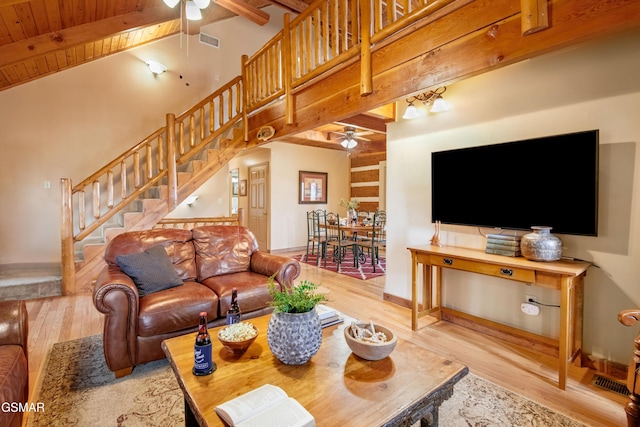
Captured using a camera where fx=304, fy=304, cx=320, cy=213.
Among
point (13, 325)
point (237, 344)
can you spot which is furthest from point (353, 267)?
point (13, 325)

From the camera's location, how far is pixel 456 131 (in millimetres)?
3014

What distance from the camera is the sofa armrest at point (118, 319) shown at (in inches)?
79.9

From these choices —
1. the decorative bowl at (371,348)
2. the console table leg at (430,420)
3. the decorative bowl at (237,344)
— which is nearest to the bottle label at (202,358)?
the decorative bowl at (237,344)

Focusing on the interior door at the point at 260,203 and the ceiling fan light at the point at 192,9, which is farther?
the interior door at the point at 260,203

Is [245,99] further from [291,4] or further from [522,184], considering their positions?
[522,184]

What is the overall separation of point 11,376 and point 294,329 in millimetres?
1245

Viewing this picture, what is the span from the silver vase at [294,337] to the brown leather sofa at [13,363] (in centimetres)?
106

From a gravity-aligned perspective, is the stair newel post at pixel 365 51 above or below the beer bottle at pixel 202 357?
above

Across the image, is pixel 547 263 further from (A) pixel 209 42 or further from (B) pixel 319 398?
(A) pixel 209 42

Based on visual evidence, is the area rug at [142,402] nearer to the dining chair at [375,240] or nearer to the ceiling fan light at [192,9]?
the dining chair at [375,240]

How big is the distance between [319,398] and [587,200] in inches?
88.8

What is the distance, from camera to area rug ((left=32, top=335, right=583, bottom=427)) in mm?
1712

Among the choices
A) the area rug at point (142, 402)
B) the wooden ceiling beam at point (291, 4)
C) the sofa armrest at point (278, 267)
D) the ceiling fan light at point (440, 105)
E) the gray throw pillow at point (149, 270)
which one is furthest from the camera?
the wooden ceiling beam at point (291, 4)

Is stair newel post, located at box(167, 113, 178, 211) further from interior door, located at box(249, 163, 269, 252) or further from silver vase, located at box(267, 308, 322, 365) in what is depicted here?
silver vase, located at box(267, 308, 322, 365)
